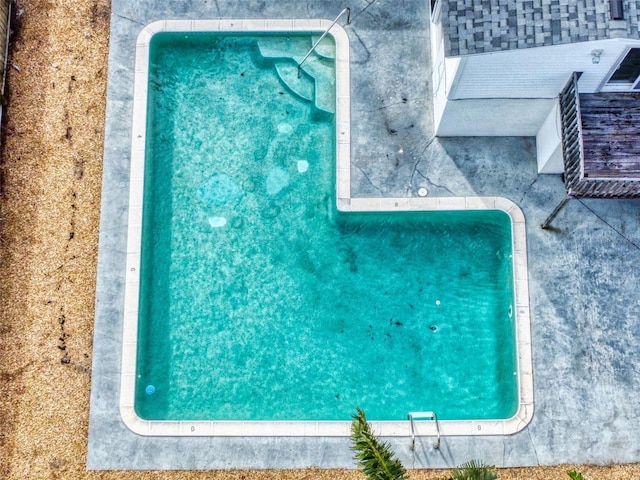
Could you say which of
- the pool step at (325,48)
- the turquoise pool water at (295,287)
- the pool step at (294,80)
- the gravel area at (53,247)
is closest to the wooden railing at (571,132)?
the turquoise pool water at (295,287)

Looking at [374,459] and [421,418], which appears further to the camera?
[421,418]

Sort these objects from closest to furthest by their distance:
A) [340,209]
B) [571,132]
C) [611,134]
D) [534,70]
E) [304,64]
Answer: [534,70], [571,132], [611,134], [340,209], [304,64]

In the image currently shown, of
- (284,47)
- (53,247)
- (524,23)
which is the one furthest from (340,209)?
(53,247)

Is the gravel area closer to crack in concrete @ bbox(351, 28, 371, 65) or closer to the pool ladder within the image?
the pool ladder

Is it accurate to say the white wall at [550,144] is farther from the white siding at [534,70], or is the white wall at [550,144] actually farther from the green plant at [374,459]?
the green plant at [374,459]

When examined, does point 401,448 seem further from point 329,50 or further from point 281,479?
point 329,50

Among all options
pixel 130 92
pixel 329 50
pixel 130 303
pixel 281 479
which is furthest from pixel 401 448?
pixel 130 92

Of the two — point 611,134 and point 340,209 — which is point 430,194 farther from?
point 611,134

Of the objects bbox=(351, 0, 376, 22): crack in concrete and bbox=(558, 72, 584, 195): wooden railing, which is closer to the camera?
bbox=(558, 72, 584, 195): wooden railing

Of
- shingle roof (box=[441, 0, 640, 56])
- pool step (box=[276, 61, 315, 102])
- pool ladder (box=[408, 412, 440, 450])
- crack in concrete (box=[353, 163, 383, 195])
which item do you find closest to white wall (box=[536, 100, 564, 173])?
shingle roof (box=[441, 0, 640, 56])
